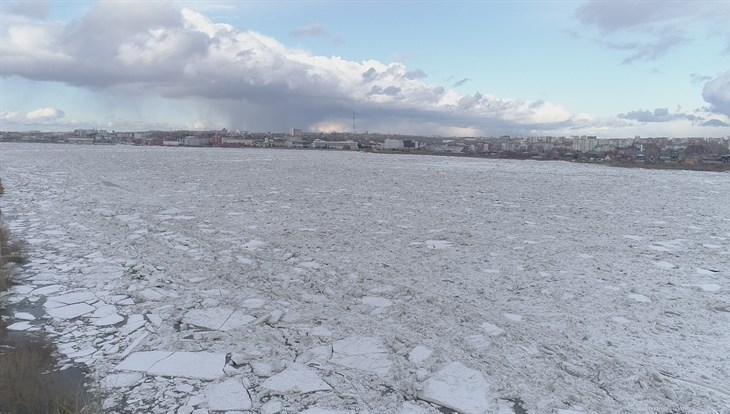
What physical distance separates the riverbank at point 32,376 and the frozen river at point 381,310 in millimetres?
147

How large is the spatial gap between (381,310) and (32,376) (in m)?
3.07

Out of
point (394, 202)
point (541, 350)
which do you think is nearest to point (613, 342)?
point (541, 350)

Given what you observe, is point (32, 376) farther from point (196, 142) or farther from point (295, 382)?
point (196, 142)

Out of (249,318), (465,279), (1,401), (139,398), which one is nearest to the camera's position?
(1,401)

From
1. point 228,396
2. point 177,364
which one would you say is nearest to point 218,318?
point 177,364

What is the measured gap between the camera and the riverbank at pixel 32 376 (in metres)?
3.15

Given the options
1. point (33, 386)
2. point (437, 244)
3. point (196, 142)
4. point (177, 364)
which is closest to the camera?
point (33, 386)

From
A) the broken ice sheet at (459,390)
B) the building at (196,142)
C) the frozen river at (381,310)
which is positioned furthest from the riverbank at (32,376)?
the building at (196,142)

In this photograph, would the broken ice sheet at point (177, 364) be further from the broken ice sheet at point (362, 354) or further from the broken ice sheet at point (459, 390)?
the broken ice sheet at point (459, 390)

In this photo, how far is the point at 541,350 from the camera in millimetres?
4254

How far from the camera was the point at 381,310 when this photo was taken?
5.16 metres

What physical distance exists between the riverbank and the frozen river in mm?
147

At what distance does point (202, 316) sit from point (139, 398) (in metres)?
1.53

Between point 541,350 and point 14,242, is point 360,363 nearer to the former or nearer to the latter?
point 541,350
